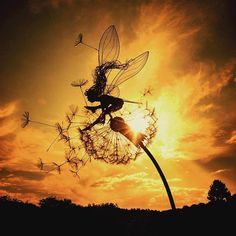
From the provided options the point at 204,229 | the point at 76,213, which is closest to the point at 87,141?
the point at 76,213

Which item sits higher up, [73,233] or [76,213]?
[76,213]

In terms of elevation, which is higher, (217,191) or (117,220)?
(217,191)

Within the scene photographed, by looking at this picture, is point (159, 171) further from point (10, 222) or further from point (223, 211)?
point (10, 222)

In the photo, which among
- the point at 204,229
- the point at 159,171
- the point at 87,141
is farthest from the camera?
the point at 87,141

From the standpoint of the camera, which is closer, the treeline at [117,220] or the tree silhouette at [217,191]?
the treeline at [117,220]

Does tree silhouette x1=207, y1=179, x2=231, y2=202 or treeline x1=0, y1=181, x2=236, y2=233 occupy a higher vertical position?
tree silhouette x1=207, y1=179, x2=231, y2=202

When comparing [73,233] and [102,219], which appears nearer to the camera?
[73,233]

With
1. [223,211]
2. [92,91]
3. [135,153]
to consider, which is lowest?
[223,211]

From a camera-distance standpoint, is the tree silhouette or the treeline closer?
the treeline

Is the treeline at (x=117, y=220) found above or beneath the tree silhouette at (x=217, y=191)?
beneath

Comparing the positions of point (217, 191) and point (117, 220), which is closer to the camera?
point (117, 220)

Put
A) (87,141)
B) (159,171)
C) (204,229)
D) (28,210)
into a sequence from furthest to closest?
1. (87,141)
2. (28,210)
3. (204,229)
4. (159,171)
